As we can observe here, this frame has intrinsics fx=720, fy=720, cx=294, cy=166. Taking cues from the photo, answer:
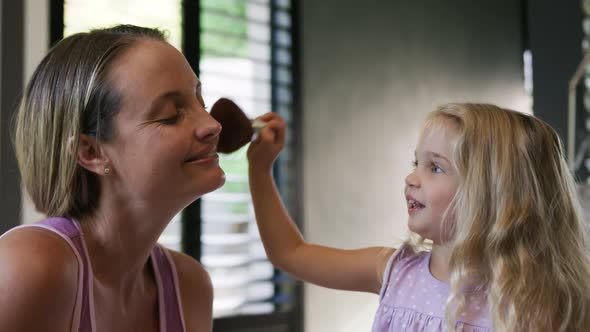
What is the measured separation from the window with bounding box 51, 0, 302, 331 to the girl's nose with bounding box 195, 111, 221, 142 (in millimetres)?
1489

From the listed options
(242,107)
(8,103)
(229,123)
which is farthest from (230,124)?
(242,107)

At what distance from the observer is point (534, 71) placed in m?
2.63

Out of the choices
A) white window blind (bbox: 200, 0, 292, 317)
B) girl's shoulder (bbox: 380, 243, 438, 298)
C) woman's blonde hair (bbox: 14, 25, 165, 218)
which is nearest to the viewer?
woman's blonde hair (bbox: 14, 25, 165, 218)

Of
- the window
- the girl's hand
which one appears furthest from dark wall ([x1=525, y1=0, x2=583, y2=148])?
the girl's hand

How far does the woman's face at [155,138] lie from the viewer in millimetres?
926

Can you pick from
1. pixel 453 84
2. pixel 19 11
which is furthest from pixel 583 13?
pixel 19 11

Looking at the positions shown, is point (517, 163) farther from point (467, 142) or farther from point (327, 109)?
point (327, 109)

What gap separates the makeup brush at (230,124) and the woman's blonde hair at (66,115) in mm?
204

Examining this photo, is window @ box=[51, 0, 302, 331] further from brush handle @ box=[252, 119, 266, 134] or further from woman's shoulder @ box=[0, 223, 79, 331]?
woman's shoulder @ box=[0, 223, 79, 331]

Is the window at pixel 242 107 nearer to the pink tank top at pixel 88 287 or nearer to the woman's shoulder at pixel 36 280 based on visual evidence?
the pink tank top at pixel 88 287

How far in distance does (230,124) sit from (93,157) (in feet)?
0.85

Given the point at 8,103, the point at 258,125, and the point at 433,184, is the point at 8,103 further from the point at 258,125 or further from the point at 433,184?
the point at 433,184

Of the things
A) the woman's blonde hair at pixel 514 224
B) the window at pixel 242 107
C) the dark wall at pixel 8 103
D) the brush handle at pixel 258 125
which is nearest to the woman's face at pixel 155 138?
the brush handle at pixel 258 125

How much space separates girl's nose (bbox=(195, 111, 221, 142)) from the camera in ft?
3.10
